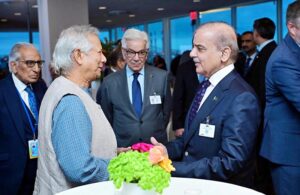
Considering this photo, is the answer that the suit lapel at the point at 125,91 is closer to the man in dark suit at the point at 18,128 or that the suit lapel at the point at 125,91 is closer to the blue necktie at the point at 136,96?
the blue necktie at the point at 136,96

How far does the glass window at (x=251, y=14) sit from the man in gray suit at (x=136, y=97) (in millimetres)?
8712

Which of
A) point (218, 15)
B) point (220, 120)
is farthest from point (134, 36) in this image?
point (218, 15)

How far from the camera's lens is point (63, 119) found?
1.67 metres

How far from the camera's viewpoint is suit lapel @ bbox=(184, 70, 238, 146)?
1961 millimetres

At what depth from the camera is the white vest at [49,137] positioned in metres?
1.75

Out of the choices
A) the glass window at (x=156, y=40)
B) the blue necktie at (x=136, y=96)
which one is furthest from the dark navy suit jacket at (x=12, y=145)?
the glass window at (x=156, y=40)

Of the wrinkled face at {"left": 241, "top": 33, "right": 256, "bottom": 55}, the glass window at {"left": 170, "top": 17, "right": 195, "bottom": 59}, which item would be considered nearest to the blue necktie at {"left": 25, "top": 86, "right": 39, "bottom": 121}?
the wrinkled face at {"left": 241, "top": 33, "right": 256, "bottom": 55}

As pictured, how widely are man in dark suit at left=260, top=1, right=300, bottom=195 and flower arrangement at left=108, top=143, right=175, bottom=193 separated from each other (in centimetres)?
123

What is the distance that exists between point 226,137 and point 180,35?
535 inches

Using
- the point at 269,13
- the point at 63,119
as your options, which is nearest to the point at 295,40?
the point at 63,119

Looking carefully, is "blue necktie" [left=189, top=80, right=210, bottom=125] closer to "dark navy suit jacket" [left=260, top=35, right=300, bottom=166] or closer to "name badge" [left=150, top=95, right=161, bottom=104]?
"dark navy suit jacket" [left=260, top=35, right=300, bottom=166]

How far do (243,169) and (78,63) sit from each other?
1005 millimetres

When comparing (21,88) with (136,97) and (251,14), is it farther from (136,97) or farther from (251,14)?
(251,14)

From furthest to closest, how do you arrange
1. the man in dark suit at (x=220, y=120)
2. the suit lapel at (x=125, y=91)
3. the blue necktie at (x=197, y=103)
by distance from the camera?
the suit lapel at (x=125, y=91), the blue necktie at (x=197, y=103), the man in dark suit at (x=220, y=120)
